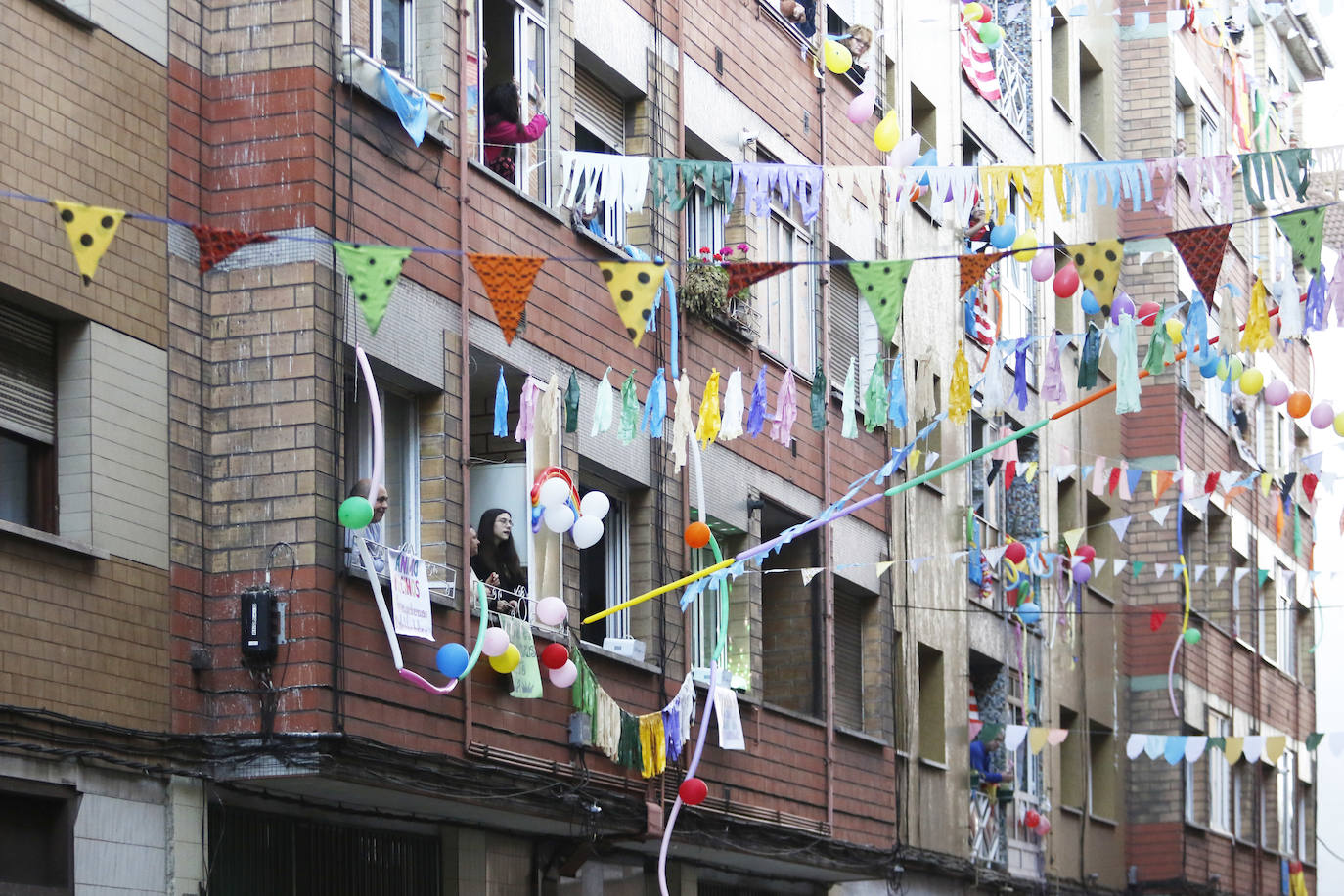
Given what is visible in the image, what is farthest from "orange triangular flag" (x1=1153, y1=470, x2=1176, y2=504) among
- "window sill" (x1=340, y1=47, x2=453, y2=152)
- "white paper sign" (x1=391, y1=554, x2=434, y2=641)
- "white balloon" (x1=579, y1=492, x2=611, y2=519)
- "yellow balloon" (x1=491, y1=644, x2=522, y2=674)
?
"white paper sign" (x1=391, y1=554, x2=434, y2=641)

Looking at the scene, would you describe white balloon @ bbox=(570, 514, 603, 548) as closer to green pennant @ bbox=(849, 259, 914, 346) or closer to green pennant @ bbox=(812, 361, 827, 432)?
green pennant @ bbox=(812, 361, 827, 432)

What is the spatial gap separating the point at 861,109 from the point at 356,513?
1188 centimetres

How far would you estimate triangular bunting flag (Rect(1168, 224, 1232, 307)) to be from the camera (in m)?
15.2

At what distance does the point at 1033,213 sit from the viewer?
669 inches

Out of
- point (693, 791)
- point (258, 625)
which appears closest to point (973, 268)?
point (693, 791)

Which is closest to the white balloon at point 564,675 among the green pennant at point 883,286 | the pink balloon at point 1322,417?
the green pennant at point 883,286

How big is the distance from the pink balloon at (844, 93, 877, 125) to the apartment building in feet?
0.60

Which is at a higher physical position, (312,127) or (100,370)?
(312,127)

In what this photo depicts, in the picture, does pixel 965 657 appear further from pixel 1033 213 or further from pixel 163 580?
pixel 163 580

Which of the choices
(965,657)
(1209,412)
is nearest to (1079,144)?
(1209,412)

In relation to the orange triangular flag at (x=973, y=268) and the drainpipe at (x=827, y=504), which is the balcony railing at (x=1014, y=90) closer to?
the drainpipe at (x=827, y=504)

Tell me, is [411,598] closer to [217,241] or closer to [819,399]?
[217,241]

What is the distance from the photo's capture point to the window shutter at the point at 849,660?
80.7 feet

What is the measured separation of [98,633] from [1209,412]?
91.9ft
